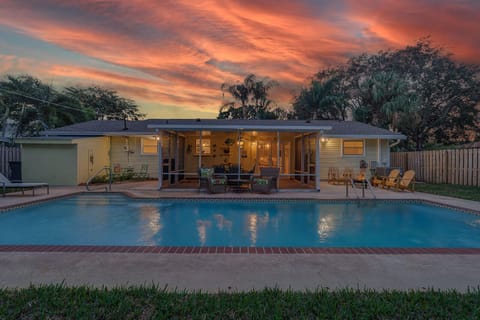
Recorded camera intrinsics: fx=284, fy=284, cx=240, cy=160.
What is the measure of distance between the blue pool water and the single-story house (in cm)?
329

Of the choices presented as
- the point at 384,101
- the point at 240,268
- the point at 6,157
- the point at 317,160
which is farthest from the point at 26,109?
the point at 384,101

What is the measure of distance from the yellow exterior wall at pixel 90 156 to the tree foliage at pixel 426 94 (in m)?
19.3

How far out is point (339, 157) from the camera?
52.0 feet

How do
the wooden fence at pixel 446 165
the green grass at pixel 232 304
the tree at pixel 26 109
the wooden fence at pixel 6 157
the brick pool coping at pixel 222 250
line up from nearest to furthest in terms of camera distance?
the green grass at pixel 232 304, the brick pool coping at pixel 222 250, the wooden fence at pixel 446 165, the wooden fence at pixel 6 157, the tree at pixel 26 109

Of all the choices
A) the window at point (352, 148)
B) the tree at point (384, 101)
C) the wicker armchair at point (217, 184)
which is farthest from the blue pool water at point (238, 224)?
the tree at point (384, 101)

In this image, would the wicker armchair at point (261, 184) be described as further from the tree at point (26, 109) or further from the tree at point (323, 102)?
the tree at point (26, 109)

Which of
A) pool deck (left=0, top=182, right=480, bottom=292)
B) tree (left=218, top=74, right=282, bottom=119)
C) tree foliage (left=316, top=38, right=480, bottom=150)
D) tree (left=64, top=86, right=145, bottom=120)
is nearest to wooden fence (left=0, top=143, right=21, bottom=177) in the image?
pool deck (left=0, top=182, right=480, bottom=292)

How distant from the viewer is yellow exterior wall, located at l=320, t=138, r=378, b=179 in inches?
619

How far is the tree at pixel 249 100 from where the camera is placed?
28984mm

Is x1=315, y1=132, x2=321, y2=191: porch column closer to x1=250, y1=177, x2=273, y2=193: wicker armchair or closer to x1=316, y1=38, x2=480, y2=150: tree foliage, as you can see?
x1=250, y1=177, x2=273, y2=193: wicker armchair

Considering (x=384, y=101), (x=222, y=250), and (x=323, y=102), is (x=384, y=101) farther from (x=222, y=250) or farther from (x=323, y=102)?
(x=222, y=250)

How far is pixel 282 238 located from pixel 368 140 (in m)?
Answer: 11.9

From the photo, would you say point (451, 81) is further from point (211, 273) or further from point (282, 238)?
point (211, 273)

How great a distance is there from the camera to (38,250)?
4.10 metres
